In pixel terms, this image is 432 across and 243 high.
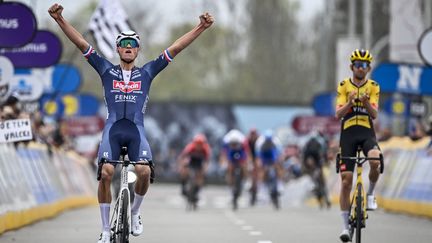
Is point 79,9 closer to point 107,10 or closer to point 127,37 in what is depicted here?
point 107,10

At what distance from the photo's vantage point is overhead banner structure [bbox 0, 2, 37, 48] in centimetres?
1886

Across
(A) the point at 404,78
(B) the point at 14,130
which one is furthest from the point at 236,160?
(B) the point at 14,130

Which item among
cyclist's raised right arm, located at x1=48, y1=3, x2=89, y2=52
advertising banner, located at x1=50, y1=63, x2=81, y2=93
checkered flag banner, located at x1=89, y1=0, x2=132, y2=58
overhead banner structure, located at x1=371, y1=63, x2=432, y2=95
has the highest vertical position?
checkered flag banner, located at x1=89, y1=0, x2=132, y2=58

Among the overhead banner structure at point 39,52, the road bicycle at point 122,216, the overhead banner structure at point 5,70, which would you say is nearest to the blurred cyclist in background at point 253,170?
the overhead banner structure at point 39,52

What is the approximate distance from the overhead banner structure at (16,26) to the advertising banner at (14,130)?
107 cm

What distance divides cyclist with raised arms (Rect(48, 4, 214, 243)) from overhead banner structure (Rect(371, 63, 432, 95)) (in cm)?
1323

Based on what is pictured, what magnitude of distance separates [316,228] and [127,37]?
6949mm

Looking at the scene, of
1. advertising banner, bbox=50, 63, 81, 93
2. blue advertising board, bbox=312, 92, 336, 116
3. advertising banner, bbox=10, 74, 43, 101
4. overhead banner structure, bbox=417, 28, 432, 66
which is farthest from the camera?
blue advertising board, bbox=312, 92, 336, 116

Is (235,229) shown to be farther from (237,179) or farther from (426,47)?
(237,179)

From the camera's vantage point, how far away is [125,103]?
1384 cm

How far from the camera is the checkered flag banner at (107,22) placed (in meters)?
30.6

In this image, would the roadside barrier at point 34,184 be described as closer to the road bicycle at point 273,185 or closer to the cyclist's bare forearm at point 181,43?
the road bicycle at point 273,185

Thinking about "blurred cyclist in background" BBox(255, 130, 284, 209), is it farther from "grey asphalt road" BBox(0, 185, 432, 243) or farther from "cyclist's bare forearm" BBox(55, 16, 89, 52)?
"cyclist's bare forearm" BBox(55, 16, 89, 52)

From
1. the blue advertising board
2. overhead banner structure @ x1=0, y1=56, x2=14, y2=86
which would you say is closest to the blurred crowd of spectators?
overhead banner structure @ x1=0, y1=56, x2=14, y2=86
